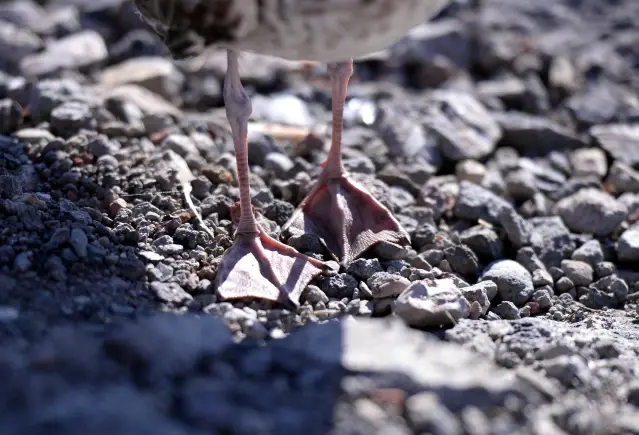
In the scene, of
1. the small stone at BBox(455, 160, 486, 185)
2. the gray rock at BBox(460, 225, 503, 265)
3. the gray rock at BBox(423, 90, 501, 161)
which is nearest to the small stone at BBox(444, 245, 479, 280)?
the gray rock at BBox(460, 225, 503, 265)

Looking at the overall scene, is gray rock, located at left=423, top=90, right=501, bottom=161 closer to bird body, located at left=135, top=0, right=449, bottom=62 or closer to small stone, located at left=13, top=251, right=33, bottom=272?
bird body, located at left=135, top=0, right=449, bottom=62

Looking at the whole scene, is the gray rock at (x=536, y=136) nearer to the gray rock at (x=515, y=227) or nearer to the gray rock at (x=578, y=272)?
the gray rock at (x=515, y=227)

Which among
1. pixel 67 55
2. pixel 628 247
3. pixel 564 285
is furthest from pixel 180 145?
pixel 628 247

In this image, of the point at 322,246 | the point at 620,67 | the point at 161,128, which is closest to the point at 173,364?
the point at 322,246

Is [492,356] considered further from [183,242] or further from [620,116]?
[620,116]

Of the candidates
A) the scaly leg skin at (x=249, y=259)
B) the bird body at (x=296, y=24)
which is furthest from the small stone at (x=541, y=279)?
the bird body at (x=296, y=24)
